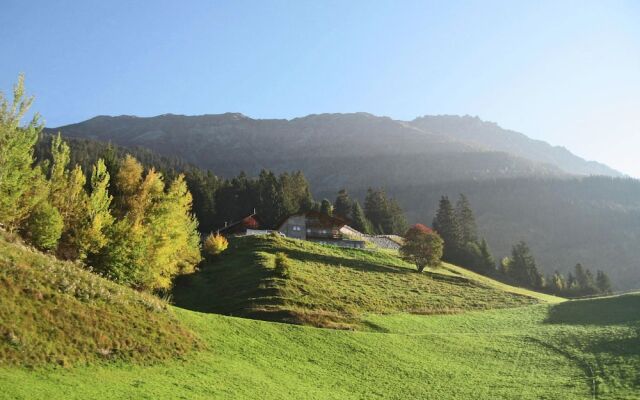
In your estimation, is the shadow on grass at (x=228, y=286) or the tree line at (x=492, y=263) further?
the tree line at (x=492, y=263)

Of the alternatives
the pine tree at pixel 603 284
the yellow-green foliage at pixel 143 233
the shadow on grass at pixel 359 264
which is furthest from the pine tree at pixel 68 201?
the pine tree at pixel 603 284

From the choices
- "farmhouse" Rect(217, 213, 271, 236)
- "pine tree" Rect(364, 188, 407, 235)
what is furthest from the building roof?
"pine tree" Rect(364, 188, 407, 235)

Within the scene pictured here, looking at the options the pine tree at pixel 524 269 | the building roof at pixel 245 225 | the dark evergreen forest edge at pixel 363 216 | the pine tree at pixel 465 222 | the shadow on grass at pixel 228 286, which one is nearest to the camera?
the shadow on grass at pixel 228 286

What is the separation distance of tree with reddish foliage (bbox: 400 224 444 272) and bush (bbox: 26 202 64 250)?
189 feet

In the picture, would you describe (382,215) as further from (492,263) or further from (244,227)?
(244,227)

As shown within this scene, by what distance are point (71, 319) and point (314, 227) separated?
71681 millimetres

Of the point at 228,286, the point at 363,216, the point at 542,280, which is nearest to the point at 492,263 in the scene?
the point at 542,280

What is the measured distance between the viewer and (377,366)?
1318 inches

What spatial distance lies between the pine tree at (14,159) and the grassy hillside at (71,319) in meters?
4.09

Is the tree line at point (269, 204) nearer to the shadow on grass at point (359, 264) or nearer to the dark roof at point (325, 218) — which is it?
the dark roof at point (325, 218)

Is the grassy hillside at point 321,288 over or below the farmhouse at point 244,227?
below

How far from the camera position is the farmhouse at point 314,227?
93500 millimetres

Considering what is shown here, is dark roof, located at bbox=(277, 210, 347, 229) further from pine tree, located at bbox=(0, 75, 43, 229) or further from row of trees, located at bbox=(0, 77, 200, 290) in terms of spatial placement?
pine tree, located at bbox=(0, 75, 43, 229)

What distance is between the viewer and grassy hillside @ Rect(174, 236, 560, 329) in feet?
157
